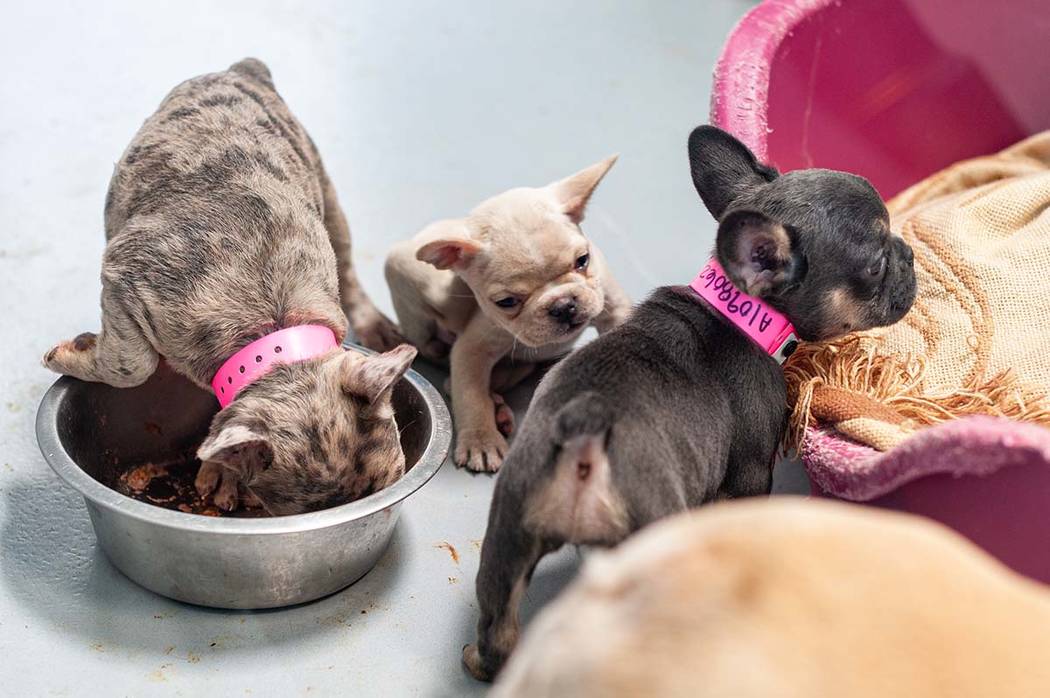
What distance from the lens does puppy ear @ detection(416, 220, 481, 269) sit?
3.33m

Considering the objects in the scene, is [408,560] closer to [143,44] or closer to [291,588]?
[291,588]

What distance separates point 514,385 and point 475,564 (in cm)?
95

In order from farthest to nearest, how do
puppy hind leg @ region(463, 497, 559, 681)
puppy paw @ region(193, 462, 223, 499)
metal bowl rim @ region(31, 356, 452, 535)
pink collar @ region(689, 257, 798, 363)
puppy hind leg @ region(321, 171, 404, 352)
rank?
puppy hind leg @ region(321, 171, 404, 352)
puppy paw @ region(193, 462, 223, 499)
pink collar @ region(689, 257, 798, 363)
metal bowl rim @ region(31, 356, 452, 535)
puppy hind leg @ region(463, 497, 559, 681)

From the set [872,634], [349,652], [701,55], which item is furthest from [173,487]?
[701,55]

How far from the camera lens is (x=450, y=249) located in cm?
338

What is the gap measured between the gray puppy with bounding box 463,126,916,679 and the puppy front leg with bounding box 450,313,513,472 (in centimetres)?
84

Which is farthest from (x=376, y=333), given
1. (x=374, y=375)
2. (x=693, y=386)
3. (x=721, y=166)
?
(x=693, y=386)

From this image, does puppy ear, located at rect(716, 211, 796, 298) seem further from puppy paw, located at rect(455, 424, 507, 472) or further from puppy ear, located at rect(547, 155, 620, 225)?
puppy paw, located at rect(455, 424, 507, 472)

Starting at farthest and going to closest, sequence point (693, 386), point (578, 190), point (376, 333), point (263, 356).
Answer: point (376, 333) → point (578, 190) → point (263, 356) → point (693, 386)

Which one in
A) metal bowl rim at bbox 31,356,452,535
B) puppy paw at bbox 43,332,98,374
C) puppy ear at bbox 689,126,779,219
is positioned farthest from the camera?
puppy paw at bbox 43,332,98,374

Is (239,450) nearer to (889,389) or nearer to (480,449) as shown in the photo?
(480,449)

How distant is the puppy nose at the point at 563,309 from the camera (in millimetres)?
3336

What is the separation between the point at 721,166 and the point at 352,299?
1621mm

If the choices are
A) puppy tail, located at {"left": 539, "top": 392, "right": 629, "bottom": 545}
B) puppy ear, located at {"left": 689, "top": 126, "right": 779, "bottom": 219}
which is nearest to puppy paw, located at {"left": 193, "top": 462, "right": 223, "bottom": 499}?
puppy tail, located at {"left": 539, "top": 392, "right": 629, "bottom": 545}
